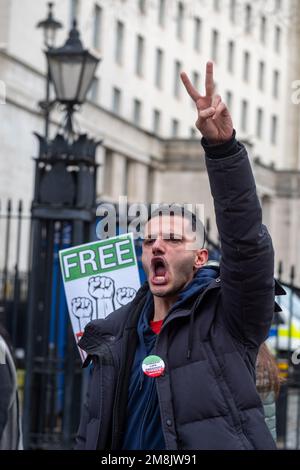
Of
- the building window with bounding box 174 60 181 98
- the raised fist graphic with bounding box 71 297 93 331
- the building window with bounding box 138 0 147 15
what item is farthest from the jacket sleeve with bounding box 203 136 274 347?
the building window with bounding box 174 60 181 98

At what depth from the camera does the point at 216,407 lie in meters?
3.77

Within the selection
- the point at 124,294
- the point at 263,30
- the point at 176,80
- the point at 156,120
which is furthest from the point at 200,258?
the point at 263,30

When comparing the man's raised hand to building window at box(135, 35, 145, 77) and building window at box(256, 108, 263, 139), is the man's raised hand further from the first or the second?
building window at box(256, 108, 263, 139)

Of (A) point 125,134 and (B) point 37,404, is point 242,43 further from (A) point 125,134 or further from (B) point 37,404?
(B) point 37,404

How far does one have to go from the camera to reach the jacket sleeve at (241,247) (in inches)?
149

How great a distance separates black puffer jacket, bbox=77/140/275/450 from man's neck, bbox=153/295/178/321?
10cm

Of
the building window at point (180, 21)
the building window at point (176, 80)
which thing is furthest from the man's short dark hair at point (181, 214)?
the building window at point (176, 80)

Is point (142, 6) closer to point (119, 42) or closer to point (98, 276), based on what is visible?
point (119, 42)

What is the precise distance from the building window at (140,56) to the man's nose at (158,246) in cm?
4855

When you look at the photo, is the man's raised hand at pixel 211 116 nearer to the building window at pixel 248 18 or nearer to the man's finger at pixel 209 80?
the man's finger at pixel 209 80

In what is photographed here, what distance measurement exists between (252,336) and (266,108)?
65.3 meters

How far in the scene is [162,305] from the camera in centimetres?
408

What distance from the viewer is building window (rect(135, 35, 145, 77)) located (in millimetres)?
52219

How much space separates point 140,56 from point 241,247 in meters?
49.6
